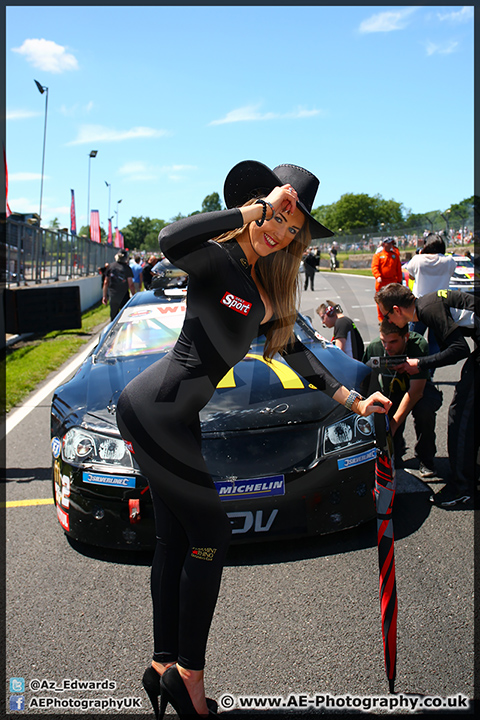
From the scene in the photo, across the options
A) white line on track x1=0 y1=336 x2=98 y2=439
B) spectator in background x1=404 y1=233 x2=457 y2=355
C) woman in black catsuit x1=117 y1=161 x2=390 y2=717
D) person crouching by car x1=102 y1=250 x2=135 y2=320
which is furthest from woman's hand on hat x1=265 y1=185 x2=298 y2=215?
person crouching by car x1=102 y1=250 x2=135 y2=320

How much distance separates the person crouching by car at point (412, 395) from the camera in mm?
4371

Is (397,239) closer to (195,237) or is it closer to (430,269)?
(430,269)

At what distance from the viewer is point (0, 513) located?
13.2 feet

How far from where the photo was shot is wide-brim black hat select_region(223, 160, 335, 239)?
2.06 meters

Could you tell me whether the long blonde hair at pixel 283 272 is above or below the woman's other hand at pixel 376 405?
above

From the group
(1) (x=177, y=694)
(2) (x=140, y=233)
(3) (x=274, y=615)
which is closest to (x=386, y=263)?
(3) (x=274, y=615)

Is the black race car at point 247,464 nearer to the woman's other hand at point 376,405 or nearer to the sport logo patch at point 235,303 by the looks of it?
the woman's other hand at point 376,405

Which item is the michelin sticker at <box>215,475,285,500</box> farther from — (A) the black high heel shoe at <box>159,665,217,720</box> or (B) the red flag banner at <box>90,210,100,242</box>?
(B) the red flag banner at <box>90,210,100,242</box>

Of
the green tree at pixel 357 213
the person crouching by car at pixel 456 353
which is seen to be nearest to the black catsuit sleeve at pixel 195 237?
the person crouching by car at pixel 456 353

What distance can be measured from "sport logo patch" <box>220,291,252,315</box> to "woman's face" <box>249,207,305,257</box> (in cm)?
21

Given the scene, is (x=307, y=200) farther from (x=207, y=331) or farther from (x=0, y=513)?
(x=0, y=513)

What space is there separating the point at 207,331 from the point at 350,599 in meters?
1.72

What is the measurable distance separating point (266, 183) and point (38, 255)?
1717cm

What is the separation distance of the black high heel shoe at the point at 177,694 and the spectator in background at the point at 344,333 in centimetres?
398
